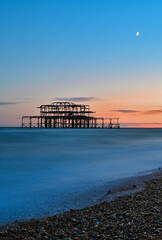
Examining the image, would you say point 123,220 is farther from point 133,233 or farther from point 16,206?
point 16,206

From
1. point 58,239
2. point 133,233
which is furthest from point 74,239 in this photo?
point 133,233

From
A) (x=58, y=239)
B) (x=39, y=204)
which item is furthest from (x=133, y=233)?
(x=39, y=204)

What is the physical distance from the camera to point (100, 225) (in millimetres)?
3764

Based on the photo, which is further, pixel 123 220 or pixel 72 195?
pixel 72 195

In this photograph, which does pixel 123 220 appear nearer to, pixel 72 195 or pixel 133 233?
pixel 133 233

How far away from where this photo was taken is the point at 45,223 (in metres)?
4.11

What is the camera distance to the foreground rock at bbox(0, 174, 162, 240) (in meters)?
3.46

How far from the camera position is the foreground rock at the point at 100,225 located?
3.46m

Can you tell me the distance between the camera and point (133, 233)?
11.3ft

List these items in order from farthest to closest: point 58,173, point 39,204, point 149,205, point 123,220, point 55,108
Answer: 1. point 55,108
2. point 58,173
3. point 39,204
4. point 149,205
5. point 123,220

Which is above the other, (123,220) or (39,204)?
(123,220)

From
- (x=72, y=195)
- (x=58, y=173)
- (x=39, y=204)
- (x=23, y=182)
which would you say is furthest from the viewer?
(x=58, y=173)

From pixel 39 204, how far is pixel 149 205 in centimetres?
246

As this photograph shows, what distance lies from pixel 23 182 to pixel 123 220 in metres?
5.63
